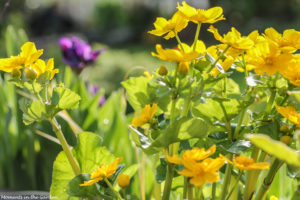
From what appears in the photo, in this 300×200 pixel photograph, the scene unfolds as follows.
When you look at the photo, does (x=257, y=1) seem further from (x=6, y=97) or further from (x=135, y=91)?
(x=135, y=91)

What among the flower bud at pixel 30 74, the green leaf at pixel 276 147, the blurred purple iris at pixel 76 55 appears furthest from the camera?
the blurred purple iris at pixel 76 55

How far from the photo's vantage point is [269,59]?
1.28 ft

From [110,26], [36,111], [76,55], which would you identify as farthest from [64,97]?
[110,26]

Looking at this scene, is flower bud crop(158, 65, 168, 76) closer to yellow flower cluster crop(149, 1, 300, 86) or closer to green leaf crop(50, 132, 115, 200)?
yellow flower cluster crop(149, 1, 300, 86)

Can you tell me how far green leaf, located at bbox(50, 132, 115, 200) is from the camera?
51cm

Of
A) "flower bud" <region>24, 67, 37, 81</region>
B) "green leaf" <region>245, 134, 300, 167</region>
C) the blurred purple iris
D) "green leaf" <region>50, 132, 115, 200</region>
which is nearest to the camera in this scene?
"green leaf" <region>245, 134, 300, 167</region>

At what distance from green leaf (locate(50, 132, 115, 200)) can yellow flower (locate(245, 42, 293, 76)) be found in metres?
0.22

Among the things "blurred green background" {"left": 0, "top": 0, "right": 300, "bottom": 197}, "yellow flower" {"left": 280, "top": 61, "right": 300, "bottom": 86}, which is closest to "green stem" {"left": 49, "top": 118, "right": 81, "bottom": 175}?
"yellow flower" {"left": 280, "top": 61, "right": 300, "bottom": 86}

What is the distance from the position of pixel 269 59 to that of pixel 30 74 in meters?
0.24

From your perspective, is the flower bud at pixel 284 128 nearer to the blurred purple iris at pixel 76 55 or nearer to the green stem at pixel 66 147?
the green stem at pixel 66 147

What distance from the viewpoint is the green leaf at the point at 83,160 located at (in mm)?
513

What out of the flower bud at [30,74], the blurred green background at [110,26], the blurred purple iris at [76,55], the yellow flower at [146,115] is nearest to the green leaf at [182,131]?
the yellow flower at [146,115]

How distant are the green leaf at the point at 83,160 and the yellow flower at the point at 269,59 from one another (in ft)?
0.72

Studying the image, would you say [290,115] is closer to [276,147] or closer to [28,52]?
[276,147]
